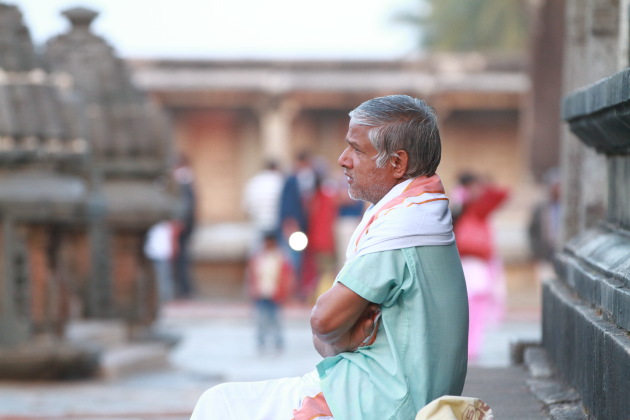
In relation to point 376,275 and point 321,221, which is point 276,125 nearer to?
point 321,221

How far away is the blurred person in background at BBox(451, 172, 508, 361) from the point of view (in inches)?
372

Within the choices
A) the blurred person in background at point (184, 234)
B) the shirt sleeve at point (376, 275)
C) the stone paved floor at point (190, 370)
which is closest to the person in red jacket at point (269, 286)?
the stone paved floor at point (190, 370)

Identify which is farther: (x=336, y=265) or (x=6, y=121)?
(x=336, y=265)

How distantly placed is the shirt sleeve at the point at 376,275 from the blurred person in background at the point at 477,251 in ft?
20.4

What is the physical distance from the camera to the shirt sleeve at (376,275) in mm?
3145

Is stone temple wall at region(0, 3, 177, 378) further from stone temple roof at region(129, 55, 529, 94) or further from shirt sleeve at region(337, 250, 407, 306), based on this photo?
stone temple roof at region(129, 55, 529, 94)

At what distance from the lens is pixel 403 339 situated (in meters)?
3.22

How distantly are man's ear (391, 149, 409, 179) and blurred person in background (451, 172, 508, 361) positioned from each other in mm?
6043

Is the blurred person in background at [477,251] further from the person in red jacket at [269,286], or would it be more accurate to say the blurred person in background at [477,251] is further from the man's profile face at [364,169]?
the man's profile face at [364,169]

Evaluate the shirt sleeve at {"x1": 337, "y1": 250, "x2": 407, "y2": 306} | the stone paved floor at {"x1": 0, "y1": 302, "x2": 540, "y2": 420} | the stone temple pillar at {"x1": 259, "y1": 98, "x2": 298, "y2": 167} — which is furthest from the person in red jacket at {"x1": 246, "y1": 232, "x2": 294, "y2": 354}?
the shirt sleeve at {"x1": 337, "y1": 250, "x2": 407, "y2": 306}

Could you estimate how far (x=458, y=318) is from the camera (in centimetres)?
325

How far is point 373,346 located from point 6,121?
5225 mm

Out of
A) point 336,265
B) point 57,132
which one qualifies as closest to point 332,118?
point 336,265

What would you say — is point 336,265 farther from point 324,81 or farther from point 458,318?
point 458,318
